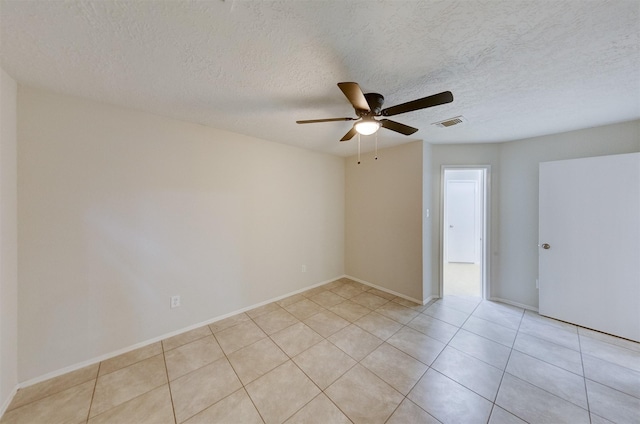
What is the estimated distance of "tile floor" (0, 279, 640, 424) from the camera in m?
1.46

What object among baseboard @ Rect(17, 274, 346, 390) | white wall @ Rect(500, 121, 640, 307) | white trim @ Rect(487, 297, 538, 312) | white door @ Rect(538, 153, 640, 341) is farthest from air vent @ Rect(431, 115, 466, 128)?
baseboard @ Rect(17, 274, 346, 390)

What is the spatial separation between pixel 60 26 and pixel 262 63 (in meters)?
1.04

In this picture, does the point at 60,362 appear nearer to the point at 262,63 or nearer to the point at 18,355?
the point at 18,355

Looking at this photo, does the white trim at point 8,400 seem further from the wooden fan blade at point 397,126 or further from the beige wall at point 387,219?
the beige wall at point 387,219

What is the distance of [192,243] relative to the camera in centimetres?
246

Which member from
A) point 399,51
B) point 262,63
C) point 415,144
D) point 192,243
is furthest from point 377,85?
point 192,243

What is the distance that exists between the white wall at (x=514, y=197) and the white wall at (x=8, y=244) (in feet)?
14.3

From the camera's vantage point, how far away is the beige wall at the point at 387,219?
3.14 meters

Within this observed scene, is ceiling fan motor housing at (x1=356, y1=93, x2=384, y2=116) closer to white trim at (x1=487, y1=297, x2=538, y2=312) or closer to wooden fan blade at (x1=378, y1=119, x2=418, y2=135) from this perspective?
wooden fan blade at (x1=378, y1=119, x2=418, y2=135)

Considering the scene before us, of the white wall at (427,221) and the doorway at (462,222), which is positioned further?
the doorway at (462,222)

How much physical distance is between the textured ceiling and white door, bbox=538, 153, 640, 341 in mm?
664

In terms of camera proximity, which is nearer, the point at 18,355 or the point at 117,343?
the point at 18,355

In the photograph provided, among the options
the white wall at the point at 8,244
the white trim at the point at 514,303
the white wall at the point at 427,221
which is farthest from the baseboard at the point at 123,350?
the white trim at the point at 514,303

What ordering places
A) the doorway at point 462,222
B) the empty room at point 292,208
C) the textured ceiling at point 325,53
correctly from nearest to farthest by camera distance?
the textured ceiling at point 325,53 < the empty room at point 292,208 < the doorway at point 462,222
